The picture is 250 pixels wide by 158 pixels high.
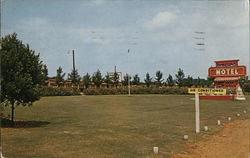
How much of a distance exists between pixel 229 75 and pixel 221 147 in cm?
3278

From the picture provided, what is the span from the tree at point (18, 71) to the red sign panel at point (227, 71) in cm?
3317

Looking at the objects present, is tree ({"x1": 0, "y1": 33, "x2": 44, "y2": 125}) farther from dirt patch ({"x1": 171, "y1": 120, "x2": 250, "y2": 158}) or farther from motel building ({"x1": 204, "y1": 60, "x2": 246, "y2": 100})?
motel building ({"x1": 204, "y1": 60, "x2": 246, "y2": 100})

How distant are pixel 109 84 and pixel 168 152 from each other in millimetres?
68548

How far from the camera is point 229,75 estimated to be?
40.2 metres

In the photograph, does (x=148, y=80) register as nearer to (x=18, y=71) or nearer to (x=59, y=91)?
(x=59, y=91)

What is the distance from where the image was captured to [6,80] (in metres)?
12.2

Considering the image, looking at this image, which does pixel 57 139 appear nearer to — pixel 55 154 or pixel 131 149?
pixel 55 154

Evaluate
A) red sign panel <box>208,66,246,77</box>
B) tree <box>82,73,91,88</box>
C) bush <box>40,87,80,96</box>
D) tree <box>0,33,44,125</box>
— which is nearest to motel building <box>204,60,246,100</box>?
red sign panel <box>208,66,246,77</box>

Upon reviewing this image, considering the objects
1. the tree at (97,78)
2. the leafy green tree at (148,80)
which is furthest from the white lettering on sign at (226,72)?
the tree at (97,78)

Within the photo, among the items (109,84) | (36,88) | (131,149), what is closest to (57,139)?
(131,149)

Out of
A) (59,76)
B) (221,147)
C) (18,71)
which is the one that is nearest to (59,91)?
(59,76)

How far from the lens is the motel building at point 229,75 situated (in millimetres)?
38875

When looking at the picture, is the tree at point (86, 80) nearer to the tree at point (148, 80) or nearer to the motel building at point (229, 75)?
the tree at point (148, 80)

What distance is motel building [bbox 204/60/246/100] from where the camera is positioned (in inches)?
1531
